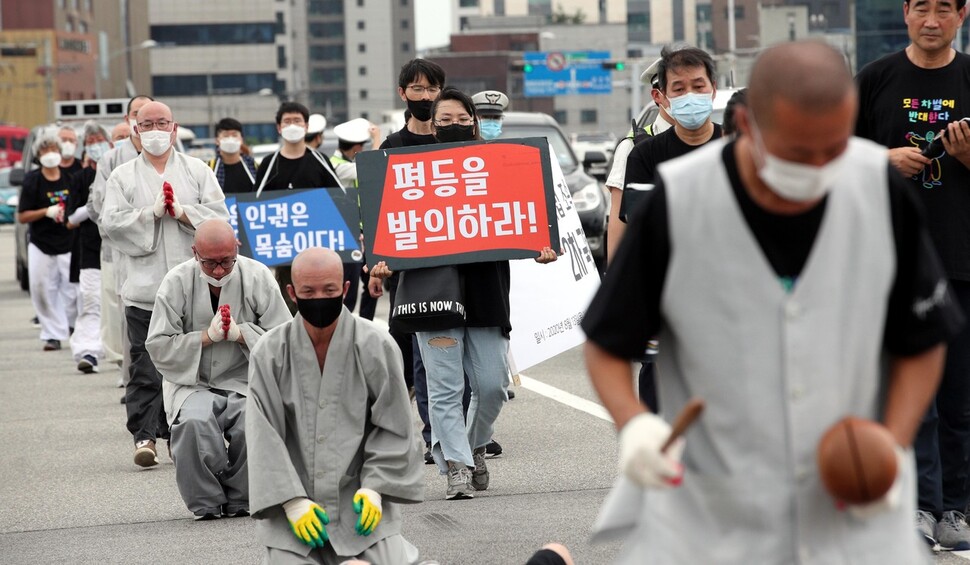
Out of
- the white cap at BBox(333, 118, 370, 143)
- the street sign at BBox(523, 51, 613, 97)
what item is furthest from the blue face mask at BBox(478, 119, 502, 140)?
the street sign at BBox(523, 51, 613, 97)

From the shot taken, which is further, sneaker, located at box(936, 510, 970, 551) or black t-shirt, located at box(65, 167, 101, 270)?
black t-shirt, located at box(65, 167, 101, 270)

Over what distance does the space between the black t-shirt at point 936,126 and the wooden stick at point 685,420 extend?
341 centimetres

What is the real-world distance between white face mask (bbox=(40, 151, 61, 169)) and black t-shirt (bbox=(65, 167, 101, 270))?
42.9 inches

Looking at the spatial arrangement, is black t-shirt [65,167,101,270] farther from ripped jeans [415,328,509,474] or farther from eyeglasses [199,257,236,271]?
ripped jeans [415,328,509,474]

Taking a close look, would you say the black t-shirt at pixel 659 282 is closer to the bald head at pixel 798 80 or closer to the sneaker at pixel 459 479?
the bald head at pixel 798 80

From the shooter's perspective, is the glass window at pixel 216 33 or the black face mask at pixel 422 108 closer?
the black face mask at pixel 422 108

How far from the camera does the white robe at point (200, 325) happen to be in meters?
7.75

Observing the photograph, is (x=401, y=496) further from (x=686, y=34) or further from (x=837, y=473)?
(x=686, y=34)

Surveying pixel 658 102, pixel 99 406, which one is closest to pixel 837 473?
pixel 658 102

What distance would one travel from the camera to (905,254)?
3.17 metres

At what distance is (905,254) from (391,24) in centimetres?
17138

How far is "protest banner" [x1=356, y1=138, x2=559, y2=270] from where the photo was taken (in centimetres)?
796

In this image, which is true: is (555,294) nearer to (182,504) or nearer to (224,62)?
(182,504)

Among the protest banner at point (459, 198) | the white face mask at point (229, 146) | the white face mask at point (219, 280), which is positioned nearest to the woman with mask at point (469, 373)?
the protest banner at point (459, 198)
